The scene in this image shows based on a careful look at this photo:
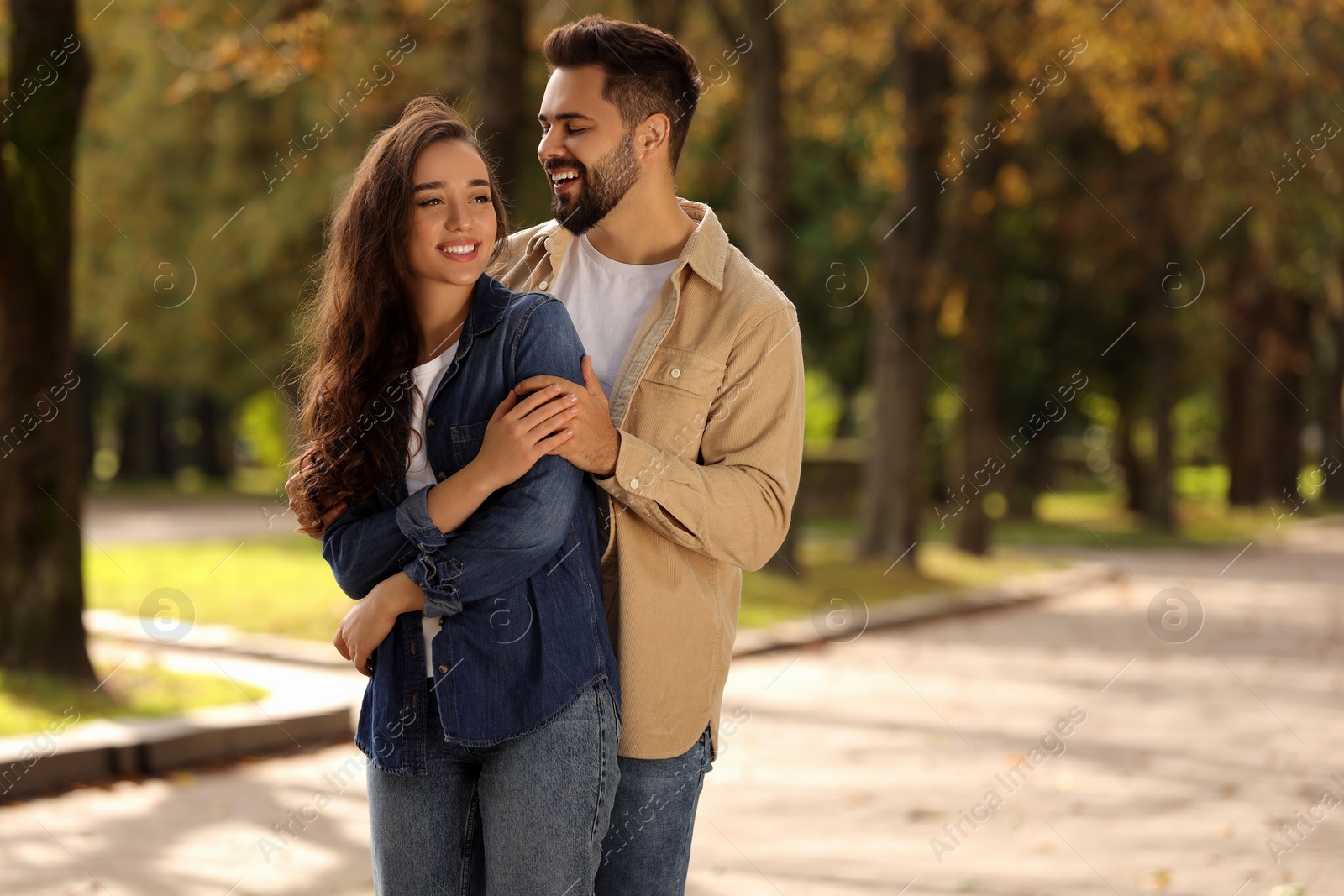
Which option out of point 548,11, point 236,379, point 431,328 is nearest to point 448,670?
point 431,328

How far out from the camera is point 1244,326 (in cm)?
2970

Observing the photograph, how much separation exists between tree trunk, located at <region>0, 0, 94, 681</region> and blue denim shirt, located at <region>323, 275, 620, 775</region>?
6.46m

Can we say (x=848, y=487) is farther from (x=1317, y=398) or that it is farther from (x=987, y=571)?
(x=1317, y=398)

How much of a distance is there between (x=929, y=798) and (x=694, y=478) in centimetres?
493

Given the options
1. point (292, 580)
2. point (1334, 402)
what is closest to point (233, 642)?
point (292, 580)

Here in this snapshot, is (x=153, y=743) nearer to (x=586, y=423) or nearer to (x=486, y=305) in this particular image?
(x=486, y=305)

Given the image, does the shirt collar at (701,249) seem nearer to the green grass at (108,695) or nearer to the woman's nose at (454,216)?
the woman's nose at (454,216)

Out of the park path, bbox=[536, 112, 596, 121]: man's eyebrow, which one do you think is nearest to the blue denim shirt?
bbox=[536, 112, 596, 121]: man's eyebrow

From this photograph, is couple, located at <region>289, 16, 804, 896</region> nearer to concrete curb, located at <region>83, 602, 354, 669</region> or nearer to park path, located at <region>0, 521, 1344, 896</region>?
park path, located at <region>0, 521, 1344, 896</region>

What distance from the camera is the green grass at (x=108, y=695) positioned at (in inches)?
301

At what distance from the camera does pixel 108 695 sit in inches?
326

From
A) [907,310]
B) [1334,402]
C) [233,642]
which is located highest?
[1334,402]

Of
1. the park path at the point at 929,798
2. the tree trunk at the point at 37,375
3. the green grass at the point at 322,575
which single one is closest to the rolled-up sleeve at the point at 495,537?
the park path at the point at 929,798

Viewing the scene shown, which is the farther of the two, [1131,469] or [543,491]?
Result: [1131,469]
